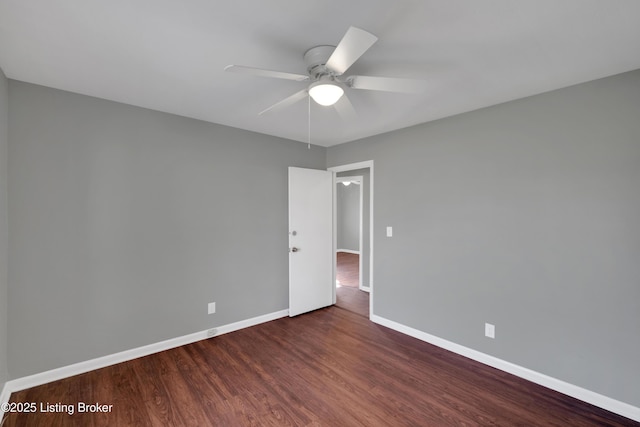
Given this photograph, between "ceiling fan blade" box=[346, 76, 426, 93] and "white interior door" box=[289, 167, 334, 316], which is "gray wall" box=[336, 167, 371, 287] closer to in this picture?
"white interior door" box=[289, 167, 334, 316]

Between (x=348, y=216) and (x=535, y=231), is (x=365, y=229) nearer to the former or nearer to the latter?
(x=535, y=231)

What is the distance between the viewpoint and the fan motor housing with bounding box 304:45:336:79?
1.61 m

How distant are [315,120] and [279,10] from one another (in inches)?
64.4

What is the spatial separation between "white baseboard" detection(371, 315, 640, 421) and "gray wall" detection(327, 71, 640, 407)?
→ 44 millimetres

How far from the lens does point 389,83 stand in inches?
60.1

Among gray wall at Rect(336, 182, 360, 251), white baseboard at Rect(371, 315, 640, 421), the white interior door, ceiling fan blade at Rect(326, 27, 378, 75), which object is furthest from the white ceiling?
gray wall at Rect(336, 182, 360, 251)

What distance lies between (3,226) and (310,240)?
292cm

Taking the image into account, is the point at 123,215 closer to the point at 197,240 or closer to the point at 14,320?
the point at 197,240

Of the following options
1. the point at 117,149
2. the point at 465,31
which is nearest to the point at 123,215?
the point at 117,149

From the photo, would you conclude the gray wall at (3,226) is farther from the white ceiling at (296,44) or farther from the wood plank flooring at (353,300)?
the wood plank flooring at (353,300)

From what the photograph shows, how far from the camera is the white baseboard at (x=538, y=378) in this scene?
1956 millimetres

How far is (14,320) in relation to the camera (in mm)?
2109

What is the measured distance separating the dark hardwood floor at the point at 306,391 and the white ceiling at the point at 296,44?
2.26m

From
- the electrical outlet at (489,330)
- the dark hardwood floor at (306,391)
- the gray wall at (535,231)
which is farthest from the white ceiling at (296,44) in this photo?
the dark hardwood floor at (306,391)
